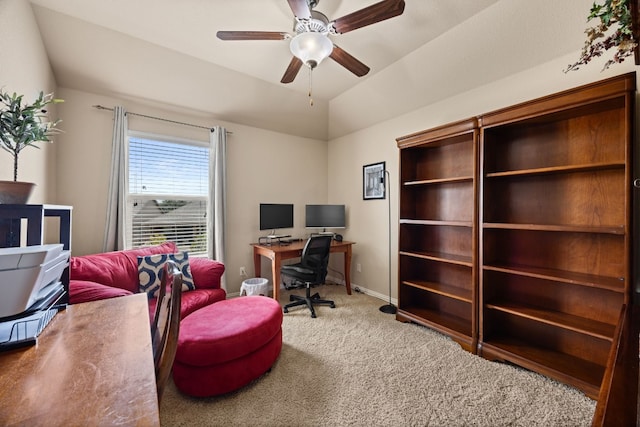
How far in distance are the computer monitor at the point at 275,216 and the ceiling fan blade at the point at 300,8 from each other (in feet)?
7.97

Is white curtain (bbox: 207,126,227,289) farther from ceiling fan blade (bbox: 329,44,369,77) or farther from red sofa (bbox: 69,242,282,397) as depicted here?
ceiling fan blade (bbox: 329,44,369,77)

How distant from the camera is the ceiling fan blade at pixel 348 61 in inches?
78.5

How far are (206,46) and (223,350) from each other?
2.65 m

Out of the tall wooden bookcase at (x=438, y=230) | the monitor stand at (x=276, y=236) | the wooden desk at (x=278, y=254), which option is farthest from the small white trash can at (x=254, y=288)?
the tall wooden bookcase at (x=438, y=230)

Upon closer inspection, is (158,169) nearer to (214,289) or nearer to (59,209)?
(214,289)

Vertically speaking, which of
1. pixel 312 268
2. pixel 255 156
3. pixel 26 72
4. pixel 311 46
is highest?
pixel 311 46

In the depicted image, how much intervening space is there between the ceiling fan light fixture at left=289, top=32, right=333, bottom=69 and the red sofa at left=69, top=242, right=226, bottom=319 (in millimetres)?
2037

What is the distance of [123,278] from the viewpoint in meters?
2.28

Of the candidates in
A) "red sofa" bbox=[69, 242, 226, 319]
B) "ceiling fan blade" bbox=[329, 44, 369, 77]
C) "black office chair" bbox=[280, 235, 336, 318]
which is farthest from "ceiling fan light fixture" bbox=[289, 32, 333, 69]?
"red sofa" bbox=[69, 242, 226, 319]

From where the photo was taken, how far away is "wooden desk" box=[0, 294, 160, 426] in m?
0.58

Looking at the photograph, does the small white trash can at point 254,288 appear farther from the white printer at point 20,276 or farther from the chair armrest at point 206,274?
the white printer at point 20,276

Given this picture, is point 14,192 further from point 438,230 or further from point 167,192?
point 438,230

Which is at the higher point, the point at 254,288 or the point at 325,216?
the point at 325,216

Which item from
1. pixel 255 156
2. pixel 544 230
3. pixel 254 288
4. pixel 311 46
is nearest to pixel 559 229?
pixel 544 230
